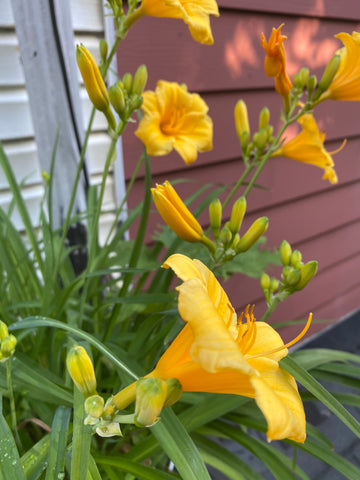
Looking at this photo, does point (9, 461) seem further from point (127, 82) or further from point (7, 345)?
point (127, 82)

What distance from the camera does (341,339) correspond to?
2.00 m

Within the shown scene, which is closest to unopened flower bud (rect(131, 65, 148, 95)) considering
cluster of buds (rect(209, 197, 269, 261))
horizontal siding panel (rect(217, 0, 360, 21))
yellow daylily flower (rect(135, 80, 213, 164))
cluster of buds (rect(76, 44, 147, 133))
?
cluster of buds (rect(76, 44, 147, 133))

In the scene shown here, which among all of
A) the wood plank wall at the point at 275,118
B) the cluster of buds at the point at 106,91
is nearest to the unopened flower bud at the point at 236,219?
the cluster of buds at the point at 106,91

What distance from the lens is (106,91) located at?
1.75 ft

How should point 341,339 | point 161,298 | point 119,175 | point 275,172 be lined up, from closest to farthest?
1. point 161,298
2. point 119,175
3. point 275,172
4. point 341,339

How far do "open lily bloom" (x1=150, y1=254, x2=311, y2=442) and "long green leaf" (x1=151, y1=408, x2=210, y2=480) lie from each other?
0.14 metres

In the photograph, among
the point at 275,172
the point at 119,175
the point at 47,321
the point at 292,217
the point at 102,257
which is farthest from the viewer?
the point at 292,217

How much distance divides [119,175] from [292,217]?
3.04 ft

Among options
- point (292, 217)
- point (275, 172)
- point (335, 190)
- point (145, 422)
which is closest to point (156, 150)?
point (145, 422)

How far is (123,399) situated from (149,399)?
0.05 metres

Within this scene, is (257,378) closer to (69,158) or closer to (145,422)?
(145,422)

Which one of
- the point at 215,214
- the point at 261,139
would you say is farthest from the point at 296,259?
the point at 261,139

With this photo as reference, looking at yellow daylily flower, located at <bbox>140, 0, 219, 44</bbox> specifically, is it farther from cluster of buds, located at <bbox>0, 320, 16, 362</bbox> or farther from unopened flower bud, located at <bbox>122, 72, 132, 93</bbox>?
cluster of buds, located at <bbox>0, 320, 16, 362</bbox>

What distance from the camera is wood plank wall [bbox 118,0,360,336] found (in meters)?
1.12
